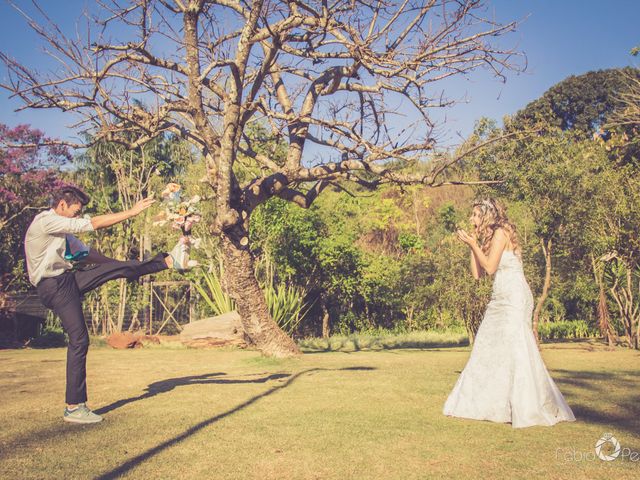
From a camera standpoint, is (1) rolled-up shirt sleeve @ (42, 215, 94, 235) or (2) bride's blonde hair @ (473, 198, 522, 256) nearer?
(1) rolled-up shirt sleeve @ (42, 215, 94, 235)

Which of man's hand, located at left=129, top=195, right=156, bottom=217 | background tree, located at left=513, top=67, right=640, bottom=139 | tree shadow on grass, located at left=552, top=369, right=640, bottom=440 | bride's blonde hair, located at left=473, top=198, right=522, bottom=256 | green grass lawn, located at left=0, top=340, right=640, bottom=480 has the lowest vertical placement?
tree shadow on grass, located at left=552, top=369, right=640, bottom=440

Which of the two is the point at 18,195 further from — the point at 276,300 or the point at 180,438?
the point at 180,438

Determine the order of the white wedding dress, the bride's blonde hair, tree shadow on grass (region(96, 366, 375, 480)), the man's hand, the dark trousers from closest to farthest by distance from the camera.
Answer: tree shadow on grass (region(96, 366, 375, 480)) < the white wedding dress < the man's hand < the dark trousers < the bride's blonde hair

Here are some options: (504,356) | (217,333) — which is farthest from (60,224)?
(217,333)

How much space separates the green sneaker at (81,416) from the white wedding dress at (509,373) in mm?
3799

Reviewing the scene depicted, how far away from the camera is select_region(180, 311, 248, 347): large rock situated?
15.9 m

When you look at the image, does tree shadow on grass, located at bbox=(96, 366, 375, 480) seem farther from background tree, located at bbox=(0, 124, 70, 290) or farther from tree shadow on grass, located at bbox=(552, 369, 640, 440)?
background tree, located at bbox=(0, 124, 70, 290)

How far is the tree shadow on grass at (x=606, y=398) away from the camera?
20.3 feet

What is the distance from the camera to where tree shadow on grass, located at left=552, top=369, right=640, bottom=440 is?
20.3 ft

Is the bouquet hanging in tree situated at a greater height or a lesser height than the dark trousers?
greater

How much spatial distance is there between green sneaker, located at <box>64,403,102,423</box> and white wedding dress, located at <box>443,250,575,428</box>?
150 inches

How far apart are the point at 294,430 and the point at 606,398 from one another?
4483mm

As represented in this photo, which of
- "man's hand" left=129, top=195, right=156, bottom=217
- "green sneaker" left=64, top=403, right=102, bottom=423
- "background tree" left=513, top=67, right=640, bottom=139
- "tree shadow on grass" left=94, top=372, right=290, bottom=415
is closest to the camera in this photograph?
"man's hand" left=129, top=195, right=156, bottom=217

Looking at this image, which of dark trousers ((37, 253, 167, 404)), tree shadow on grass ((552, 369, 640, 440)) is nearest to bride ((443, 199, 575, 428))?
tree shadow on grass ((552, 369, 640, 440))
